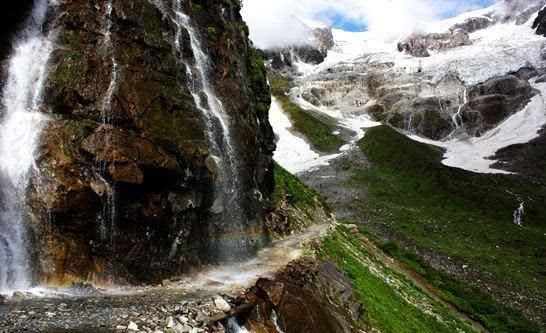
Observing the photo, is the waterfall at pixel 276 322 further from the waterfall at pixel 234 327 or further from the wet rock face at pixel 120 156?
the wet rock face at pixel 120 156

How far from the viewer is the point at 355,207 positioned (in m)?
113

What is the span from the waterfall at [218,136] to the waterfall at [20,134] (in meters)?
8.66

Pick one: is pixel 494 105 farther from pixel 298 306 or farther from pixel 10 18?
pixel 10 18

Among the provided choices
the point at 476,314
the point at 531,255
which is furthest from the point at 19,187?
the point at 531,255

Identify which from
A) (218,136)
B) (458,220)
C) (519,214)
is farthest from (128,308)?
(519,214)

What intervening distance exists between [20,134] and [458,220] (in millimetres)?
95856

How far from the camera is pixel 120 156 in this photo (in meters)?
26.2

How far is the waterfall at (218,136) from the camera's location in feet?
109

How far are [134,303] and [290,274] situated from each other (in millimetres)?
9666

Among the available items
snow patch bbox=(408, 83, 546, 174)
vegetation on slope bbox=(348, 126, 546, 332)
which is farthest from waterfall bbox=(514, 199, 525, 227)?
snow patch bbox=(408, 83, 546, 174)

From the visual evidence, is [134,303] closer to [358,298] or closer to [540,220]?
[358,298]

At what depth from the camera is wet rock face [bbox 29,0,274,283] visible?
24641mm

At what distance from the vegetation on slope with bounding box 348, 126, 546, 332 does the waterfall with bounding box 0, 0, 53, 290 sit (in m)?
48.3

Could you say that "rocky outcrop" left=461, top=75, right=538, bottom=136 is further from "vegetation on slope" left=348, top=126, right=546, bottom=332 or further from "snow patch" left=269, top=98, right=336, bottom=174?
"snow patch" left=269, top=98, right=336, bottom=174
